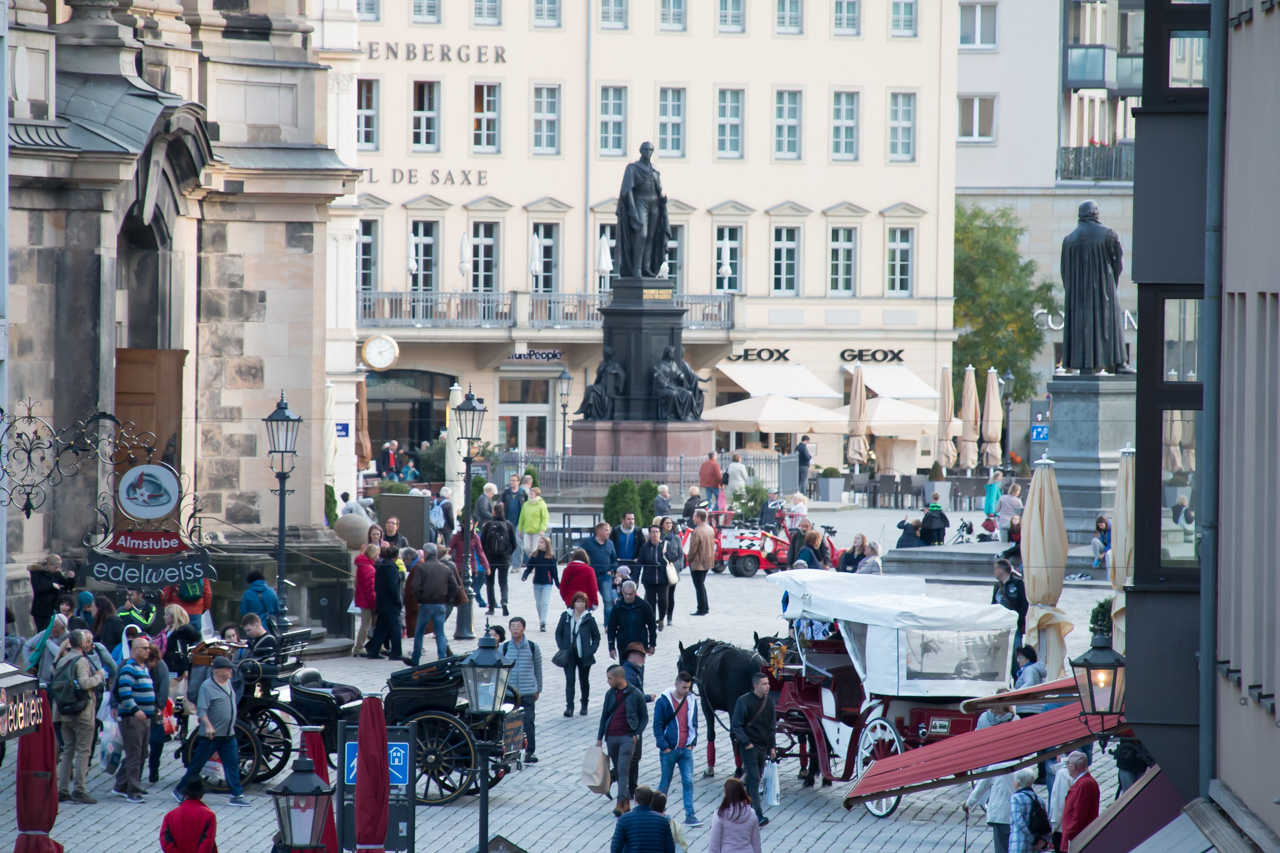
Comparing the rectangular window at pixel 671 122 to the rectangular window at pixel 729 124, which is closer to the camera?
the rectangular window at pixel 671 122

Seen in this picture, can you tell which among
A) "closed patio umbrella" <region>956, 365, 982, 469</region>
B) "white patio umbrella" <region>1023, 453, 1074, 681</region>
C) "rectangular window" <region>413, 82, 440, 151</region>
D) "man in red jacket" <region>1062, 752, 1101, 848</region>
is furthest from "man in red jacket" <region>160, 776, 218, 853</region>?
"rectangular window" <region>413, 82, 440, 151</region>

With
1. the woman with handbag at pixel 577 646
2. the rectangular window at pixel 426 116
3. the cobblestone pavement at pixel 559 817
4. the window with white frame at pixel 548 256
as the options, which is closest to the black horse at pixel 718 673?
the cobblestone pavement at pixel 559 817

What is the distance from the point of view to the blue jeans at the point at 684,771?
1472cm

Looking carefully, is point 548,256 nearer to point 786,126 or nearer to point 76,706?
point 786,126

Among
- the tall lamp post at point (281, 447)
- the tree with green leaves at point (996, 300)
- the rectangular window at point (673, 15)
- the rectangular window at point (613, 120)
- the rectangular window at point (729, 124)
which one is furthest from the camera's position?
the tree with green leaves at point (996, 300)

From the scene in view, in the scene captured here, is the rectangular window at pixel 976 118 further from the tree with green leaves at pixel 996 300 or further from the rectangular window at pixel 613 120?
the rectangular window at pixel 613 120

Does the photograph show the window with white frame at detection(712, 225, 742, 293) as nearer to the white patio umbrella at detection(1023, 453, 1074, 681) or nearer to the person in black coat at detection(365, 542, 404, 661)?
the person in black coat at detection(365, 542, 404, 661)

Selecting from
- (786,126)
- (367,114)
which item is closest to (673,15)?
(786,126)

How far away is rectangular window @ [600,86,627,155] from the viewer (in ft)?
184

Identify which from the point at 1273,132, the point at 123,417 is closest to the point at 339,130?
the point at 123,417

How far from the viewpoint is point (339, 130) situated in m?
39.9

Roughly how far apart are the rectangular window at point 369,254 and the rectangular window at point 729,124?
1011cm

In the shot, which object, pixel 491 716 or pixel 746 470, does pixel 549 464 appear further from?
pixel 491 716

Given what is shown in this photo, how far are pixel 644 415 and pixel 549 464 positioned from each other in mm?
2422
